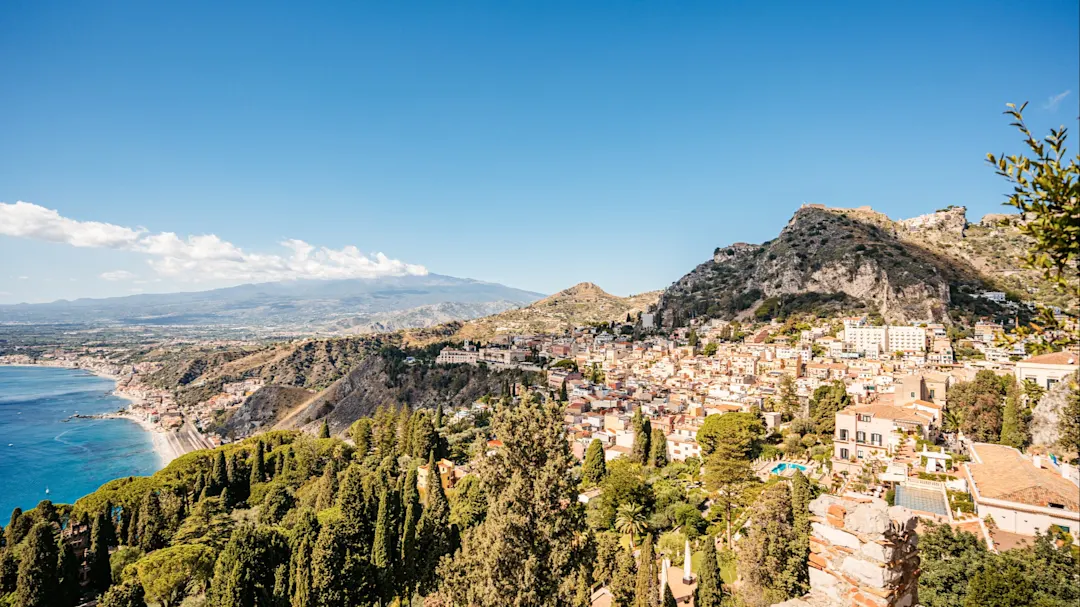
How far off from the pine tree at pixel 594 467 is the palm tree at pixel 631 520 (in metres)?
4.28

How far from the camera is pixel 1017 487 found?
49.2ft

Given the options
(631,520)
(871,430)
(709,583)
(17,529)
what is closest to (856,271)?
(871,430)

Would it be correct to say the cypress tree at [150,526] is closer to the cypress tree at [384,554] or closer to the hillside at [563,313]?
the cypress tree at [384,554]

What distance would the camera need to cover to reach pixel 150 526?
21375mm

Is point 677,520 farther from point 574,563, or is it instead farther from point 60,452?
point 60,452

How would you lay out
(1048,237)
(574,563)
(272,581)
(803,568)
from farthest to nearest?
(272,581), (803,568), (574,563), (1048,237)

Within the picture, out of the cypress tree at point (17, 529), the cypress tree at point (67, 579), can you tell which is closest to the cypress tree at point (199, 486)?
the cypress tree at point (17, 529)

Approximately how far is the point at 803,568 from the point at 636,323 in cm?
6975

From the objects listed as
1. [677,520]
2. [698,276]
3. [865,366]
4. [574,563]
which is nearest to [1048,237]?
[574,563]

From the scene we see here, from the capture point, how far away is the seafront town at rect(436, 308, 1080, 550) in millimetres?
15703

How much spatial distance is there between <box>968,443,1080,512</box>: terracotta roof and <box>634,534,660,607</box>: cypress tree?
398 inches

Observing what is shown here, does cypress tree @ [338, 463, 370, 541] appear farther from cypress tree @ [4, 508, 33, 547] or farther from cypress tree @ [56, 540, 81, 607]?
cypress tree @ [4, 508, 33, 547]

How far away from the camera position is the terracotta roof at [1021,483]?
1449 cm

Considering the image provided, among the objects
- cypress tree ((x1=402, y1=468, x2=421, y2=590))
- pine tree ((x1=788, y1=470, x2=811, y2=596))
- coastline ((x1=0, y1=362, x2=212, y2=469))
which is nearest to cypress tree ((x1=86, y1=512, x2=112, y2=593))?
cypress tree ((x1=402, y1=468, x2=421, y2=590))
